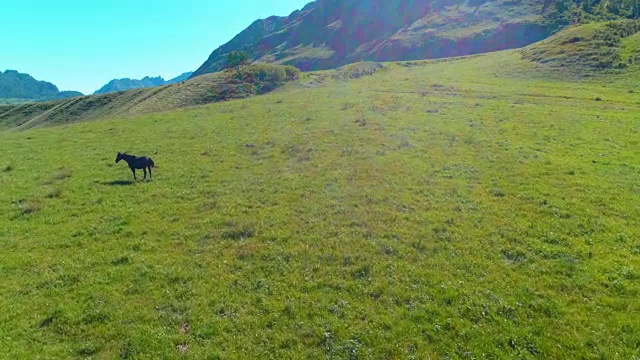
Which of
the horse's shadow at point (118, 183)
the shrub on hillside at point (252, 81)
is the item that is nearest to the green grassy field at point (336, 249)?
the horse's shadow at point (118, 183)

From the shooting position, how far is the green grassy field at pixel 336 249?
12320mm

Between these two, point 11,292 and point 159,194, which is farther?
point 159,194

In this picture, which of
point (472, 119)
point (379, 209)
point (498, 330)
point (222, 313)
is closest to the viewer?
point (498, 330)

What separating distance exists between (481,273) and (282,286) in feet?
26.4

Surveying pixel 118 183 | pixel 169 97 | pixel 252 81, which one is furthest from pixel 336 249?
pixel 252 81

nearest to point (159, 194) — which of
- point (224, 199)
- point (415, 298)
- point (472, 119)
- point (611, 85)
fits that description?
point (224, 199)

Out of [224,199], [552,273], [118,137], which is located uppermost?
[118,137]

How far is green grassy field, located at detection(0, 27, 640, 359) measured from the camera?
1232cm

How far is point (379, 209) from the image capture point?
70.7ft

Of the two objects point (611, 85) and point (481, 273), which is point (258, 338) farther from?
point (611, 85)

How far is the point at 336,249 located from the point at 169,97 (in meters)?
98.0

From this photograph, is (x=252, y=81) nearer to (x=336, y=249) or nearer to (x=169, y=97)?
(x=169, y=97)

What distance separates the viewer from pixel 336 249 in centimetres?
1756

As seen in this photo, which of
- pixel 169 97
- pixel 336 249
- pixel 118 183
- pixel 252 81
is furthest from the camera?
pixel 252 81
